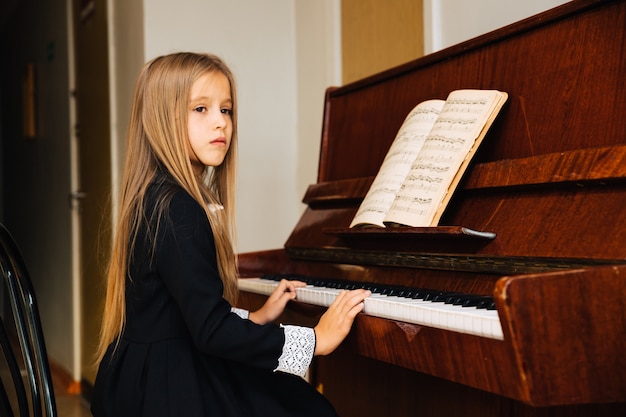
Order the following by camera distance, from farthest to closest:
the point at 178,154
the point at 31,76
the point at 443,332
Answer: the point at 31,76 < the point at 178,154 < the point at 443,332

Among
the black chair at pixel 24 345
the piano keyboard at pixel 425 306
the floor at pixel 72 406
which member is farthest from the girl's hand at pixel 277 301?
the floor at pixel 72 406

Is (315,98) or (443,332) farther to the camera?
(315,98)

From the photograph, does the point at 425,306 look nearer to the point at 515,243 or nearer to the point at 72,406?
the point at 515,243

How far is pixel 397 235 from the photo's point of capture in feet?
4.93

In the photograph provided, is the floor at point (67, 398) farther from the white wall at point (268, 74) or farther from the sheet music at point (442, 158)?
the sheet music at point (442, 158)

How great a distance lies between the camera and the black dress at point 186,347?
49.6 inches

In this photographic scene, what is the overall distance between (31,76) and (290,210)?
2717 millimetres

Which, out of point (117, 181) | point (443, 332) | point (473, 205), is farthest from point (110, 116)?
point (443, 332)

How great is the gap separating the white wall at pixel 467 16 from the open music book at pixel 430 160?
0.53m

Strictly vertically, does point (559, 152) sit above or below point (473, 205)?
above

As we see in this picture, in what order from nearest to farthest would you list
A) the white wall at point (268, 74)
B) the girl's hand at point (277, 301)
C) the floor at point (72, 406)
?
1. the girl's hand at point (277, 301)
2. the white wall at point (268, 74)
3. the floor at point (72, 406)

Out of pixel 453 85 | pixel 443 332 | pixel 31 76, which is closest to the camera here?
pixel 443 332

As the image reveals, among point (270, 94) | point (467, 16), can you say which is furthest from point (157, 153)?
point (270, 94)

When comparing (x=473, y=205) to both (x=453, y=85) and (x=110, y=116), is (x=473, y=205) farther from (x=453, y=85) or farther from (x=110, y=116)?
(x=110, y=116)
